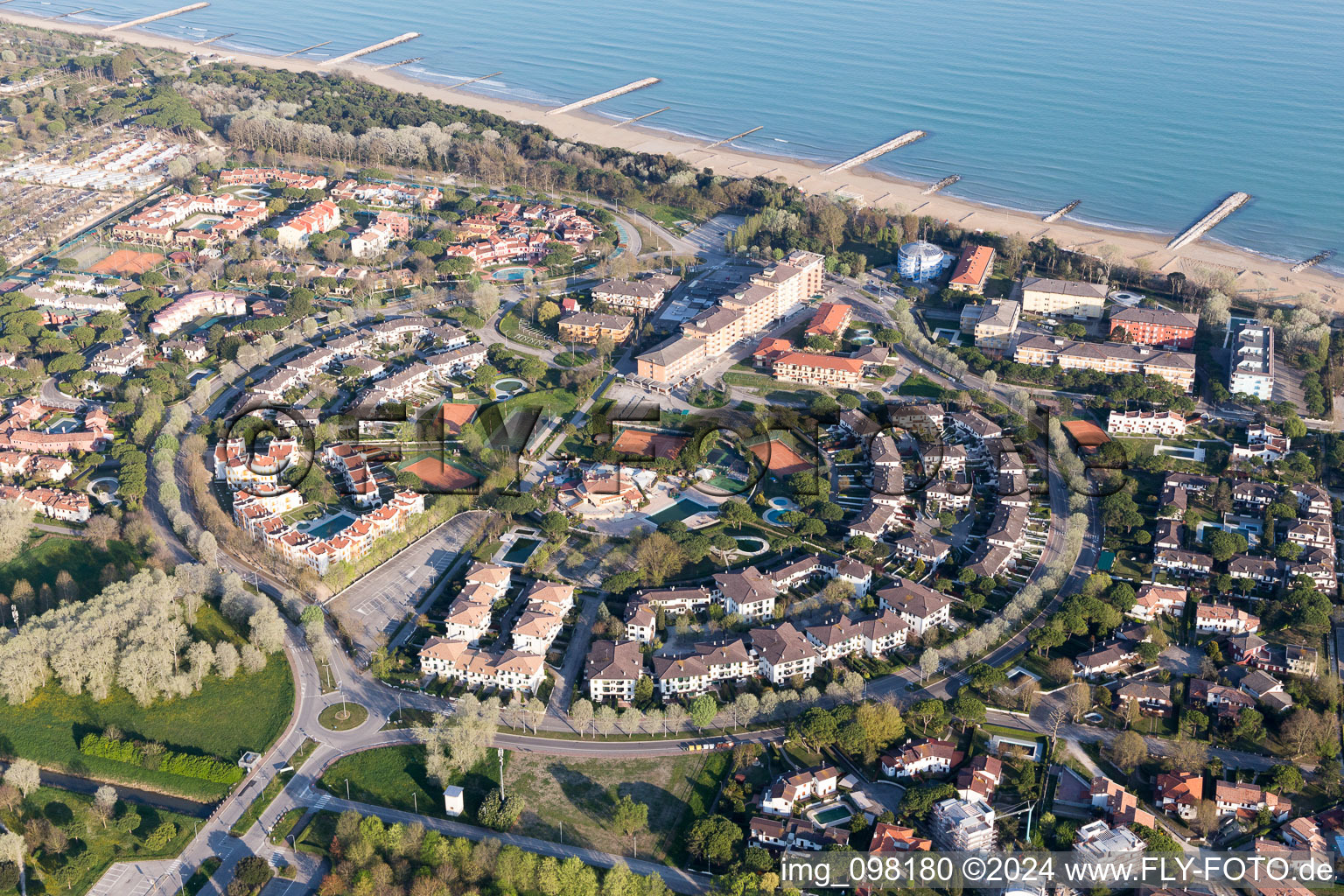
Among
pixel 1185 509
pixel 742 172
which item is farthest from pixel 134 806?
pixel 742 172

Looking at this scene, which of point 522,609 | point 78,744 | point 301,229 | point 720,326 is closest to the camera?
point 78,744

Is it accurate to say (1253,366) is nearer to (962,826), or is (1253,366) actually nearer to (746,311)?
(746,311)

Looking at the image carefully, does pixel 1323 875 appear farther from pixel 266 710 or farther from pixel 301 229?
pixel 301 229

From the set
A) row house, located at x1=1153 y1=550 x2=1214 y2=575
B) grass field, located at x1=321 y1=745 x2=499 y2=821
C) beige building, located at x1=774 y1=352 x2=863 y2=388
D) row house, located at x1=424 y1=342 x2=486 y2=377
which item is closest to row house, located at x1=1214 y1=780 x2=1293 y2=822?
row house, located at x1=1153 y1=550 x2=1214 y2=575

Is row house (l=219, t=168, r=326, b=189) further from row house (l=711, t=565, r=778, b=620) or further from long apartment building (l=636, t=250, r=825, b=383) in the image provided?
row house (l=711, t=565, r=778, b=620)

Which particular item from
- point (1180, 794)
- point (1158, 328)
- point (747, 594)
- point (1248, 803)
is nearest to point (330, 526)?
point (747, 594)

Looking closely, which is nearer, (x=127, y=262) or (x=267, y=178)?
(x=127, y=262)
